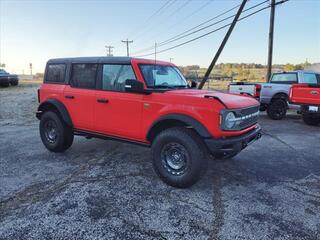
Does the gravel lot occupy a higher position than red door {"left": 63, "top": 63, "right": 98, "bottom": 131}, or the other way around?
red door {"left": 63, "top": 63, "right": 98, "bottom": 131}

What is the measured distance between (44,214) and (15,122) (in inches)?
297

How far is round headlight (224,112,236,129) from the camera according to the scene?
366cm

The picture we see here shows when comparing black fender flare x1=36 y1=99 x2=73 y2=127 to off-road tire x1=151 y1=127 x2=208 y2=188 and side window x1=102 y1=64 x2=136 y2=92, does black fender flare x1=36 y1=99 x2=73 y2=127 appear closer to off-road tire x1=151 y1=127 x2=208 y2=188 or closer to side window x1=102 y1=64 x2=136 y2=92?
Result: side window x1=102 y1=64 x2=136 y2=92

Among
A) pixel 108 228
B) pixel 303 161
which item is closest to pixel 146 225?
pixel 108 228

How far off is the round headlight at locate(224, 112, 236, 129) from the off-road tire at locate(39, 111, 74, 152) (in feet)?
11.2

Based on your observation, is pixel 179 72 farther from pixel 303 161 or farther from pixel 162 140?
pixel 303 161

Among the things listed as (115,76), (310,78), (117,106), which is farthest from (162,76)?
(310,78)

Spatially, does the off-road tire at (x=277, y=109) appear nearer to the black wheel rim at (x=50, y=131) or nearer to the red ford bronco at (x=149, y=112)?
the red ford bronco at (x=149, y=112)

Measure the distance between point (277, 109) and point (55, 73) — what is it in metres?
8.78

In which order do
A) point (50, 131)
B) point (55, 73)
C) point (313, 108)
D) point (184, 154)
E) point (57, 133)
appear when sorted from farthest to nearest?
1. point (313, 108)
2. point (50, 131)
3. point (55, 73)
4. point (57, 133)
5. point (184, 154)

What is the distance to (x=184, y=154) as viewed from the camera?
397 centimetres

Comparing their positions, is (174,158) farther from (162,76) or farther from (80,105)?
(80,105)

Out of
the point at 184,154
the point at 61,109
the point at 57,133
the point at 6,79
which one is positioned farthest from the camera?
the point at 6,79

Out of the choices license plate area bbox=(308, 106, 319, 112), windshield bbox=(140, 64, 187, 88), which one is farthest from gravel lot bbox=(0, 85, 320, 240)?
license plate area bbox=(308, 106, 319, 112)
